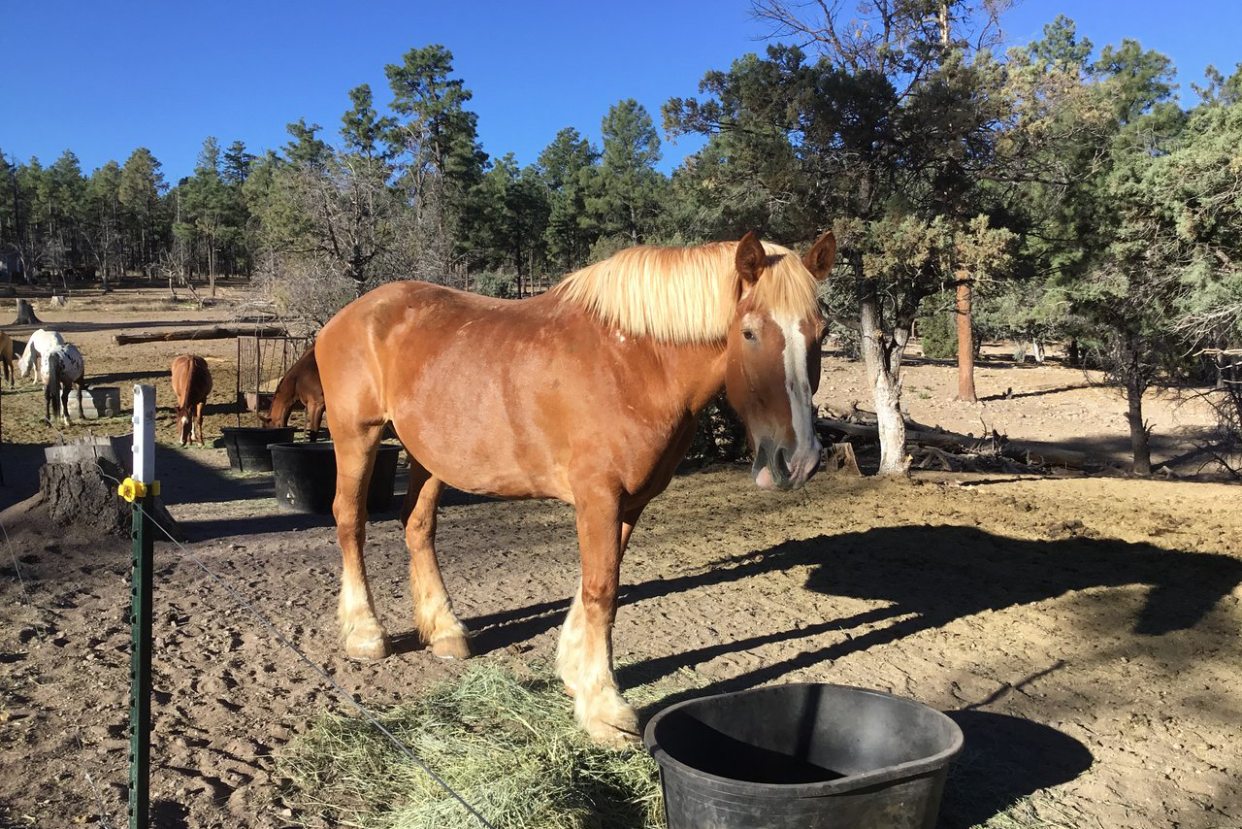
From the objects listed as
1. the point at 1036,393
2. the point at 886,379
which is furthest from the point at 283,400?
the point at 1036,393

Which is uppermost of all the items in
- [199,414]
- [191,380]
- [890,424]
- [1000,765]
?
[191,380]

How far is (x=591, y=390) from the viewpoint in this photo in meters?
3.67

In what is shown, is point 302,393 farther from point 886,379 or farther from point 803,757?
point 803,757

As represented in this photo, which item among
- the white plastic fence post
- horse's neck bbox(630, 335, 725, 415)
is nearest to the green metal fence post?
the white plastic fence post

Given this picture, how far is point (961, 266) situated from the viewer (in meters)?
9.16

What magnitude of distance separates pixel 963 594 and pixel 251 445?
8.71 meters

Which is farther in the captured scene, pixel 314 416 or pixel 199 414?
pixel 199 414

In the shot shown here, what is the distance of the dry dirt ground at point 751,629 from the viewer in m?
3.28

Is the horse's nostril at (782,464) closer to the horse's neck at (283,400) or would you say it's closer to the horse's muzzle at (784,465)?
the horse's muzzle at (784,465)

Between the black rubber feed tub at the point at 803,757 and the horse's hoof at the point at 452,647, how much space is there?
75.2 inches

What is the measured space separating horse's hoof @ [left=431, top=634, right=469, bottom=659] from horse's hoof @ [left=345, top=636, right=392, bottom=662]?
0.28 meters

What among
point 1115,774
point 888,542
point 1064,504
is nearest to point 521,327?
point 1115,774

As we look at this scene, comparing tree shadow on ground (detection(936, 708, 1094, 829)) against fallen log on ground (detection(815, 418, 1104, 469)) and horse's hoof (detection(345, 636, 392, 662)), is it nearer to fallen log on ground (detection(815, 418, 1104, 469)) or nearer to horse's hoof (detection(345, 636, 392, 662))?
horse's hoof (detection(345, 636, 392, 662))

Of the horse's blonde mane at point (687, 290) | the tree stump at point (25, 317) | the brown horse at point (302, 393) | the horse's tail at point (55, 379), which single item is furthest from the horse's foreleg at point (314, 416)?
the tree stump at point (25, 317)
